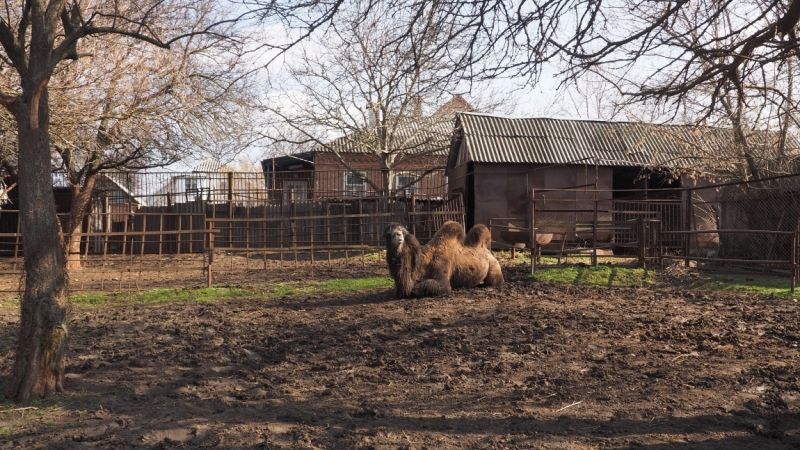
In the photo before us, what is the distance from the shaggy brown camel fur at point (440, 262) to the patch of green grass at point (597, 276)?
1.37m

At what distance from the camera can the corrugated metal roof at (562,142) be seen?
22.1 m

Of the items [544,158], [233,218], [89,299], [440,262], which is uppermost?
[544,158]

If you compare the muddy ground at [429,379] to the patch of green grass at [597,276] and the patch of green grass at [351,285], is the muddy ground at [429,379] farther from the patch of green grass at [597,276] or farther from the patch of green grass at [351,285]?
the patch of green grass at [597,276]

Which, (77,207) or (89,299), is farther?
(77,207)

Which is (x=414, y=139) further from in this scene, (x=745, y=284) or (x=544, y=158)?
(x=745, y=284)

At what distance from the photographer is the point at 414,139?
26.5m

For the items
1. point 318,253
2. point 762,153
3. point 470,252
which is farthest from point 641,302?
point 318,253

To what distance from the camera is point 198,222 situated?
2230cm

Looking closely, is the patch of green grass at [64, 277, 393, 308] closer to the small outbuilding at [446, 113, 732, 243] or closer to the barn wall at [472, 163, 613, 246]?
the small outbuilding at [446, 113, 732, 243]

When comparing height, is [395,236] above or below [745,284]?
above

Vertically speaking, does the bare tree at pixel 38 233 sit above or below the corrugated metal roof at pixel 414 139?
below

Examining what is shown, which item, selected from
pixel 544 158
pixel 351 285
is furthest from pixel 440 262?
pixel 544 158

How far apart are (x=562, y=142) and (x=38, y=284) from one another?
65.4 ft

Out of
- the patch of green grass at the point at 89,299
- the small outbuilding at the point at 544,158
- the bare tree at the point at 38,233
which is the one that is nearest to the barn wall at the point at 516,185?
the small outbuilding at the point at 544,158
